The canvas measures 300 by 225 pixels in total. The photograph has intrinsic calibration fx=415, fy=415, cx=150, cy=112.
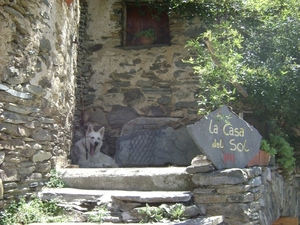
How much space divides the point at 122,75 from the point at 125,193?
11.8ft

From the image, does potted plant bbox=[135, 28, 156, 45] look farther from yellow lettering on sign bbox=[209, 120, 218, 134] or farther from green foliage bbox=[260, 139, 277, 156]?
yellow lettering on sign bbox=[209, 120, 218, 134]

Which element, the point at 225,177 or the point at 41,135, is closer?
the point at 225,177

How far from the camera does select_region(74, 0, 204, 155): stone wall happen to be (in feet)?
22.6

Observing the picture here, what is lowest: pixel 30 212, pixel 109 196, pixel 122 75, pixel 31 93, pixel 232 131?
pixel 30 212

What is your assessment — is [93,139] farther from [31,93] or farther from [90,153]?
[31,93]

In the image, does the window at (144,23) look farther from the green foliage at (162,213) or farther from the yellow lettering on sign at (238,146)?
the green foliage at (162,213)

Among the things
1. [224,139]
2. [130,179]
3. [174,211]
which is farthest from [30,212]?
[224,139]

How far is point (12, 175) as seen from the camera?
3607 millimetres

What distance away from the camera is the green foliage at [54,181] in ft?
13.6

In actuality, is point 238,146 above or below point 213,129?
below

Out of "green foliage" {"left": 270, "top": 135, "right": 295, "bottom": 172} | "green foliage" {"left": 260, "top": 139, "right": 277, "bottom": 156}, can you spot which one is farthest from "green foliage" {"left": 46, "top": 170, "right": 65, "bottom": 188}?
"green foliage" {"left": 270, "top": 135, "right": 295, "bottom": 172}

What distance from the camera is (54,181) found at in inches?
165

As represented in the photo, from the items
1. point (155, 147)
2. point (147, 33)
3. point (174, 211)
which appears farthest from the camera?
point (147, 33)

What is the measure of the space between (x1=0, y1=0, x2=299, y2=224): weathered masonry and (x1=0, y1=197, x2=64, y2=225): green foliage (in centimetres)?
10
